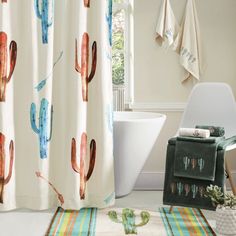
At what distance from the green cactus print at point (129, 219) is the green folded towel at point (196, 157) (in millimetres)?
368

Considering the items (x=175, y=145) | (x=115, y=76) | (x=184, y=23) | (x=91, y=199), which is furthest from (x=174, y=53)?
(x=91, y=199)

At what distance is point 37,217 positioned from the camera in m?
3.52

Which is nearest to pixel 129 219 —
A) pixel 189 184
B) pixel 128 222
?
pixel 128 222

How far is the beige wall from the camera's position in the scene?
174 inches

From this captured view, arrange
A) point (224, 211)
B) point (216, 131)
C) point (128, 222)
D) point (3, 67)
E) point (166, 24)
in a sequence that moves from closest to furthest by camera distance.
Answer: point (224, 211)
point (128, 222)
point (3, 67)
point (216, 131)
point (166, 24)

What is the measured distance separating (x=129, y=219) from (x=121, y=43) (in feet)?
6.69

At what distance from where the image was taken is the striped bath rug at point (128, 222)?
10.3 feet

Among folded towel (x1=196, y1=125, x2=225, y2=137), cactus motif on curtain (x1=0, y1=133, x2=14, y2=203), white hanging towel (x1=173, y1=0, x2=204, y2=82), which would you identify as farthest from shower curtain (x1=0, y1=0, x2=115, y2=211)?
white hanging towel (x1=173, y1=0, x2=204, y2=82)

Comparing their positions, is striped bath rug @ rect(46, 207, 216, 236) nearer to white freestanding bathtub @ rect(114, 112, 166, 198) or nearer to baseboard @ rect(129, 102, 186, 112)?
white freestanding bathtub @ rect(114, 112, 166, 198)

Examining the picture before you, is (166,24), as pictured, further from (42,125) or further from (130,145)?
(42,125)

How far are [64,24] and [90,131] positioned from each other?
80 cm

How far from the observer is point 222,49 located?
444cm

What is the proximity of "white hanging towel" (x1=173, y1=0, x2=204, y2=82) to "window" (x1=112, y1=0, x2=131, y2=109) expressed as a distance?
582mm

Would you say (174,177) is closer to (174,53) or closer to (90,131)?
(90,131)
